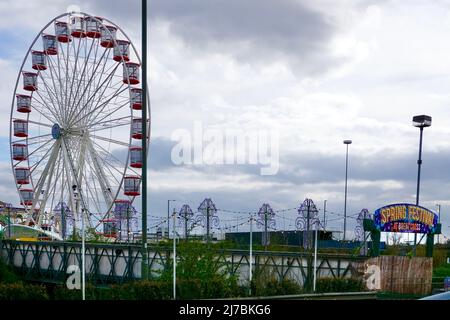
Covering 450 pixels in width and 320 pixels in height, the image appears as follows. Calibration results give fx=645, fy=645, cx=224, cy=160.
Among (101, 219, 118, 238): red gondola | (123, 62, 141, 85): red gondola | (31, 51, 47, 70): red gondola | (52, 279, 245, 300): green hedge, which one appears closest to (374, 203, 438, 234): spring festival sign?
(52, 279, 245, 300): green hedge

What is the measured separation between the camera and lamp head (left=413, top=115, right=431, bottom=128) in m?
29.2

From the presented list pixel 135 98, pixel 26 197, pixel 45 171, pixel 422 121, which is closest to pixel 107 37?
pixel 135 98

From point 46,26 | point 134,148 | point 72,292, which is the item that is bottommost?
point 72,292

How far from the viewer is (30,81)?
152 feet

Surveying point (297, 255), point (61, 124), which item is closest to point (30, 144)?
point (61, 124)

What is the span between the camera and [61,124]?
42.8m

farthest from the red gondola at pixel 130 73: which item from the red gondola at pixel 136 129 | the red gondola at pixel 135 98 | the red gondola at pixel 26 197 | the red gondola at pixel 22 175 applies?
the red gondola at pixel 26 197

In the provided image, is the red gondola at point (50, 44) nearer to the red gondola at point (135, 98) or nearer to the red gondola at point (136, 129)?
the red gondola at point (135, 98)

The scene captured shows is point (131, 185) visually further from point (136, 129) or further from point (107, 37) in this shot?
point (107, 37)

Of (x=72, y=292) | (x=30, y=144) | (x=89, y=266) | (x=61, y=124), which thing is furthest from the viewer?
(x=30, y=144)

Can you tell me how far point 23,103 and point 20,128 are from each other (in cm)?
185
